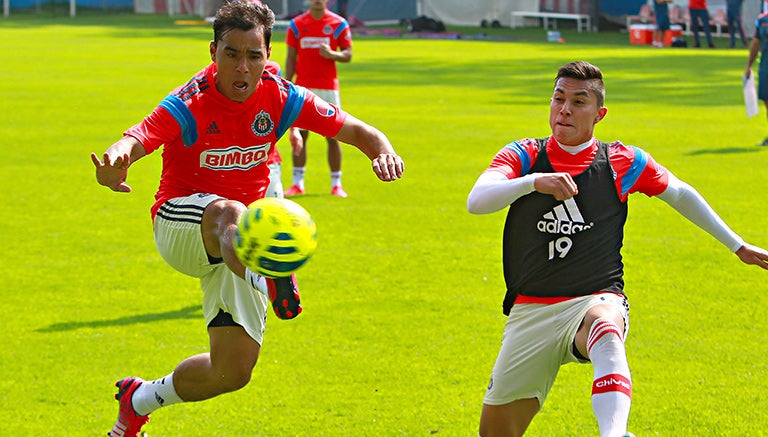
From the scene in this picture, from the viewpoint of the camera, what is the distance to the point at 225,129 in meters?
6.66

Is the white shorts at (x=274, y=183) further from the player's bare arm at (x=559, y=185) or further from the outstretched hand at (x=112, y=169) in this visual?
the player's bare arm at (x=559, y=185)

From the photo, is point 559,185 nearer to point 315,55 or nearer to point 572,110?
point 572,110

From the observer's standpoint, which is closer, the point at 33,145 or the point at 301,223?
the point at 301,223

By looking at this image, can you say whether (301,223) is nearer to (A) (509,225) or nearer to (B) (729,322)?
(A) (509,225)

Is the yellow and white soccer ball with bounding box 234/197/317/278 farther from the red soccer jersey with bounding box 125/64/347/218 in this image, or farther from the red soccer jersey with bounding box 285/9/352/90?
the red soccer jersey with bounding box 285/9/352/90

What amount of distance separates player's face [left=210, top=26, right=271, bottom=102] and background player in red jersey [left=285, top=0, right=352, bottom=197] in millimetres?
8653

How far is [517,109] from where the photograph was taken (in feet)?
77.6

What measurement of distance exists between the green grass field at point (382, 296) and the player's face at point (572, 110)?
2049mm

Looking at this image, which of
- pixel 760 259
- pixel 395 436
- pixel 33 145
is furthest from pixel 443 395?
pixel 33 145

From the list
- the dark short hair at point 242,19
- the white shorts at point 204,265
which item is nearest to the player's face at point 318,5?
Result: the dark short hair at point 242,19

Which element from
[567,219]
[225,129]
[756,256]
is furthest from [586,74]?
[225,129]

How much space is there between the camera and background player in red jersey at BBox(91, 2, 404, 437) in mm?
6454

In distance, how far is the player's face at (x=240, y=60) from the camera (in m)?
6.46

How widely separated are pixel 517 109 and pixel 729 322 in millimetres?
14318
